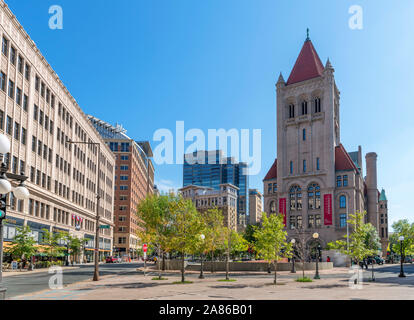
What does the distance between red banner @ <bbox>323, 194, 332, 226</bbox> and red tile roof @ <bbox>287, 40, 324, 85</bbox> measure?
29.3 m

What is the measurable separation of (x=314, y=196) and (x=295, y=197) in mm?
4634

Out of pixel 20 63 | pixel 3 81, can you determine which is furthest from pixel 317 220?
pixel 3 81

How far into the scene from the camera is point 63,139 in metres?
67.2

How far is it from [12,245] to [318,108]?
73292 mm

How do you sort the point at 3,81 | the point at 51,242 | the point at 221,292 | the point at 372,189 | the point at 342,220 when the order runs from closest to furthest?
the point at 221,292 < the point at 3,81 < the point at 51,242 < the point at 342,220 < the point at 372,189

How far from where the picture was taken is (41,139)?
2218 inches

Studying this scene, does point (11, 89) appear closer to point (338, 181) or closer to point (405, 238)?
point (405, 238)

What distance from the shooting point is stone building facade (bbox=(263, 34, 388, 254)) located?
92062 millimetres

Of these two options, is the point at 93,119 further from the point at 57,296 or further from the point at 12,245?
the point at 57,296

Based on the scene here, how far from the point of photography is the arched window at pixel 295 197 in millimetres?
97125

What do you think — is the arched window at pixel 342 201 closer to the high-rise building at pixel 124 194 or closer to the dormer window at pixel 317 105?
the dormer window at pixel 317 105

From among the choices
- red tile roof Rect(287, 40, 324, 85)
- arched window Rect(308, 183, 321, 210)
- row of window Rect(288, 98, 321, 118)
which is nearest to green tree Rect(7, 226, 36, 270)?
arched window Rect(308, 183, 321, 210)

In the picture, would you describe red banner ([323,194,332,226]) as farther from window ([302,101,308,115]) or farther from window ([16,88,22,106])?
window ([16,88,22,106])
